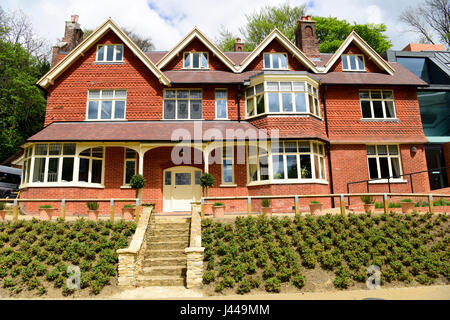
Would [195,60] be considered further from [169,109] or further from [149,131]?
[149,131]

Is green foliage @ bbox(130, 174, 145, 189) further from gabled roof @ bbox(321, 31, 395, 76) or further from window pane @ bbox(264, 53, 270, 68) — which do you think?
gabled roof @ bbox(321, 31, 395, 76)

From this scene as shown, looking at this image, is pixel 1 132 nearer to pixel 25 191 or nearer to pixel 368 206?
pixel 25 191

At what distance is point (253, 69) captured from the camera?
58.7 ft

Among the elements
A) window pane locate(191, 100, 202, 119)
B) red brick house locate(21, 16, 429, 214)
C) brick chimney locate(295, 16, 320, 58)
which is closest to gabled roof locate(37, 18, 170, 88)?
red brick house locate(21, 16, 429, 214)

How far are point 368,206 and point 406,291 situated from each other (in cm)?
441

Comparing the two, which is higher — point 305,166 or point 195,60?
point 195,60

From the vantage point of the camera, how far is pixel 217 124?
16.2m

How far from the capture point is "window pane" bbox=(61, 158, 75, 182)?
14680mm

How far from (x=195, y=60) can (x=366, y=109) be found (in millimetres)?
10520

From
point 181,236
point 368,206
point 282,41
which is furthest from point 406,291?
point 282,41

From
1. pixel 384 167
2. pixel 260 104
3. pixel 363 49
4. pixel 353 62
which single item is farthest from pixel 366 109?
pixel 260 104

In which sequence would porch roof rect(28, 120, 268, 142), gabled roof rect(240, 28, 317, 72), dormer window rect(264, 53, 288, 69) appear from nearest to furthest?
porch roof rect(28, 120, 268, 142) → gabled roof rect(240, 28, 317, 72) → dormer window rect(264, 53, 288, 69)

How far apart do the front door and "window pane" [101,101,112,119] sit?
455 centimetres

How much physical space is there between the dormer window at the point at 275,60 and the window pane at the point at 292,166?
6.06 metres
